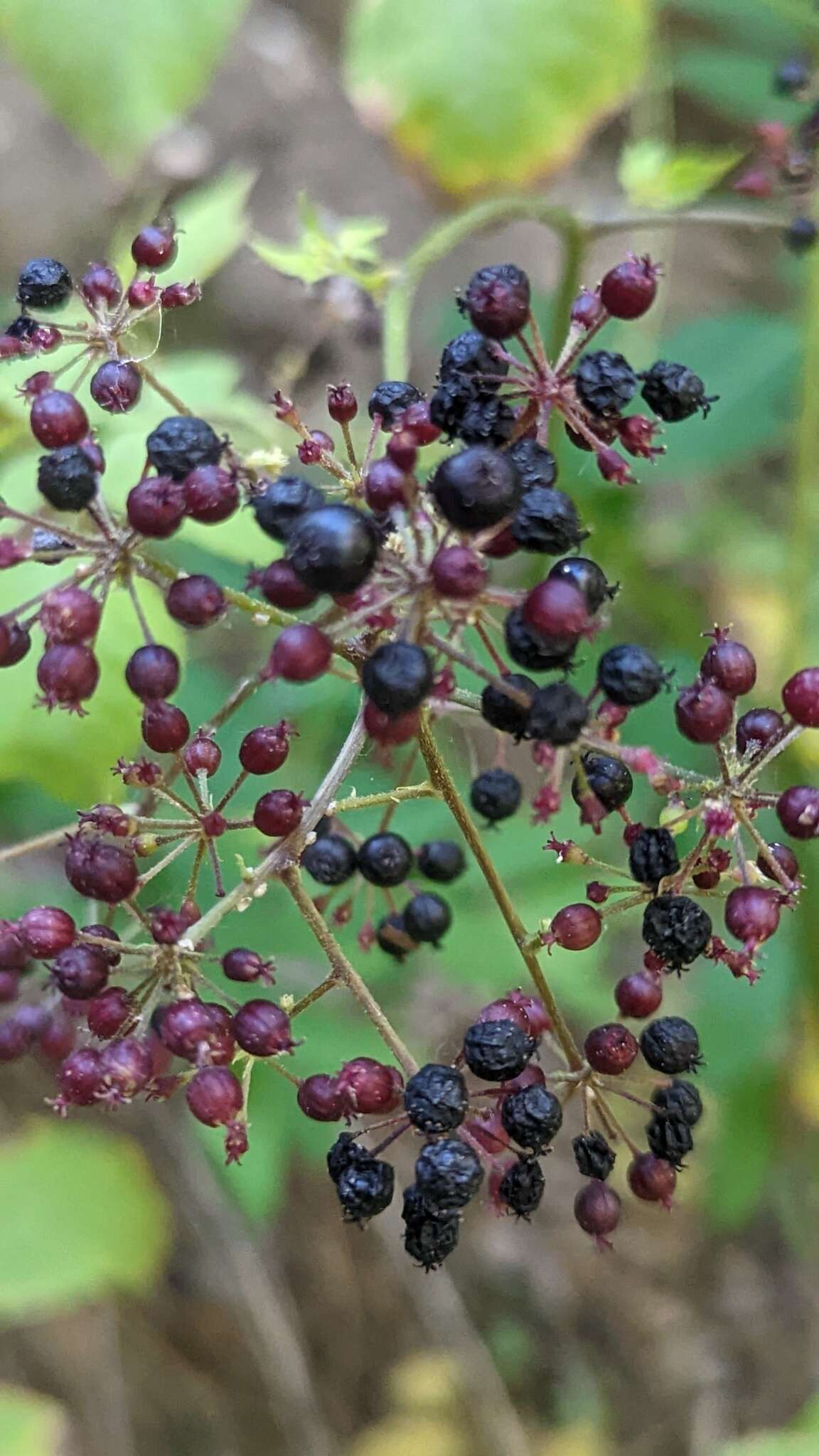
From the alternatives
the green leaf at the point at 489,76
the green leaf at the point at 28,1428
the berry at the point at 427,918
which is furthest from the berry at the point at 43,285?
the green leaf at the point at 28,1428

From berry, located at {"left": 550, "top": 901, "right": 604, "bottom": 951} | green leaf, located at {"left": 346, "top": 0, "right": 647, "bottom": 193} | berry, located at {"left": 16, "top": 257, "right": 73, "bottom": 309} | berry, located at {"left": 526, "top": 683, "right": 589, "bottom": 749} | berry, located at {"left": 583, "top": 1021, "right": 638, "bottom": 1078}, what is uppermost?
green leaf, located at {"left": 346, "top": 0, "right": 647, "bottom": 193}

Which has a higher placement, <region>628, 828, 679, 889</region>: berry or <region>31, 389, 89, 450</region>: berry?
<region>31, 389, 89, 450</region>: berry

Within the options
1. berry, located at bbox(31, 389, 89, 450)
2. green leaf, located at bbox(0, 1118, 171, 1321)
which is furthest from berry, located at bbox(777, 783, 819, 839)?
green leaf, located at bbox(0, 1118, 171, 1321)

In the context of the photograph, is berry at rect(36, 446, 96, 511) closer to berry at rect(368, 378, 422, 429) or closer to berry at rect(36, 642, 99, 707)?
berry at rect(36, 642, 99, 707)

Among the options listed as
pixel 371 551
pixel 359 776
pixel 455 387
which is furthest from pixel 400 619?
pixel 359 776

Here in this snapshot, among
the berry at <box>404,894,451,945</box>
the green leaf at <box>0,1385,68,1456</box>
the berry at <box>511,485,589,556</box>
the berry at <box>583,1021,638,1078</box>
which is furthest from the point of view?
the green leaf at <box>0,1385,68,1456</box>

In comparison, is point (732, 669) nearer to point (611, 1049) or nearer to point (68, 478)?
point (611, 1049)

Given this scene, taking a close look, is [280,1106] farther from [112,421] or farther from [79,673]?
[79,673]
